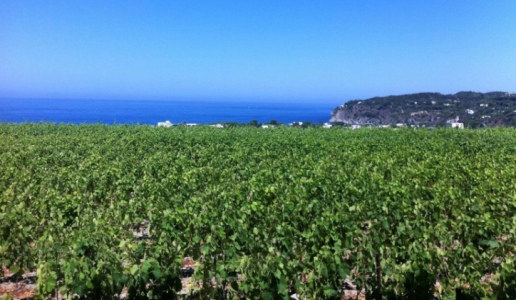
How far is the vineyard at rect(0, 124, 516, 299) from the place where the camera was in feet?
13.7

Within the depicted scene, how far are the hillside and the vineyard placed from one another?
1716 inches

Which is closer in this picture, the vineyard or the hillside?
the vineyard

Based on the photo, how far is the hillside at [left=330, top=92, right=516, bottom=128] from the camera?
5474 cm

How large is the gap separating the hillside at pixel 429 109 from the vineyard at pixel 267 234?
4358 cm

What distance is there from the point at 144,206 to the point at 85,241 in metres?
2.30

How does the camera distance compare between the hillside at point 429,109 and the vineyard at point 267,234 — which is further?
the hillside at point 429,109

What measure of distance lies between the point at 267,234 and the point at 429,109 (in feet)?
231

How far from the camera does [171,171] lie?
10.3 m

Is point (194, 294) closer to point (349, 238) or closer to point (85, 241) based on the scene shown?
point (85, 241)

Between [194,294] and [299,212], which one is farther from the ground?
[299,212]

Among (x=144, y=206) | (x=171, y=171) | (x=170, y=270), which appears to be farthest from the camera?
(x=171, y=171)

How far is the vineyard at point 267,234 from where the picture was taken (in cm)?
416

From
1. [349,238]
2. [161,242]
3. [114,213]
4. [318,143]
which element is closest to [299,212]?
[349,238]

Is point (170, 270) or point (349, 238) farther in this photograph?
point (349, 238)
